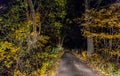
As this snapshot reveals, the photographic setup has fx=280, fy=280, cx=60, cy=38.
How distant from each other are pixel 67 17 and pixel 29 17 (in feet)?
15.1

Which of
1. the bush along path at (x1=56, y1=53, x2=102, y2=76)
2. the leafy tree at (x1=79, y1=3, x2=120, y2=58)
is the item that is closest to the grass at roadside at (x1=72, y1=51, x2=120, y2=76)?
the bush along path at (x1=56, y1=53, x2=102, y2=76)

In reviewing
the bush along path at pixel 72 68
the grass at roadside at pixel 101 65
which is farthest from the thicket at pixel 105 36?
the bush along path at pixel 72 68

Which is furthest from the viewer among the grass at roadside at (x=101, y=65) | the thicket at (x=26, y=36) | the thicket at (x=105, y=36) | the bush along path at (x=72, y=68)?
the thicket at (x=105, y=36)

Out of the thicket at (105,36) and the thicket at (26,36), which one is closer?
the thicket at (26,36)

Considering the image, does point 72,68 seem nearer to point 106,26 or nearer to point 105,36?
point 105,36

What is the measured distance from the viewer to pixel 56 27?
21359 millimetres

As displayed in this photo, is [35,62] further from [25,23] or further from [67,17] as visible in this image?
[67,17]

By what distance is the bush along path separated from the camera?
16.7 m

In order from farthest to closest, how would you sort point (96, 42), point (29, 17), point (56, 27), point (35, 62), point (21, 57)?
point (56, 27)
point (96, 42)
point (29, 17)
point (35, 62)
point (21, 57)

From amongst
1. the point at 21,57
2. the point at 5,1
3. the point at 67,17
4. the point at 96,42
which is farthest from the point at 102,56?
the point at 5,1

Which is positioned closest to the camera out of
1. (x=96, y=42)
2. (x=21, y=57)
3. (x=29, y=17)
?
(x=21, y=57)

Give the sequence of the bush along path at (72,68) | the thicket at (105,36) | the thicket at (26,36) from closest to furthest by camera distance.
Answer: the thicket at (26,36) → the bush along path at (72,68) → the thicket at (105,36)

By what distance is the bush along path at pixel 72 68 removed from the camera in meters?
16.7

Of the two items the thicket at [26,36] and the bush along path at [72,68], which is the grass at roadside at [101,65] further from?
the thicket at [26,36]
